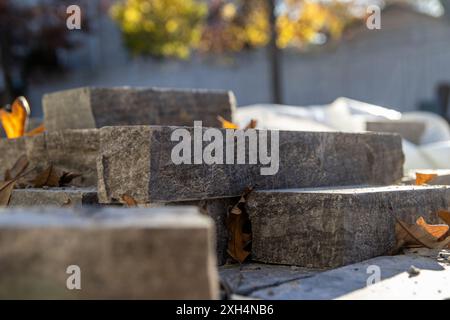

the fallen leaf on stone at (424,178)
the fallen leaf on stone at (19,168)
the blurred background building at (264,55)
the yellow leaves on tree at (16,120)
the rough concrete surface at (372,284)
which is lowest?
the rough concrete surface at (372,284)

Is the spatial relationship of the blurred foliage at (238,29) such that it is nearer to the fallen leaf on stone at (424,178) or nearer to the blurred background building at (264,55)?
the blurred background building at (264,55)

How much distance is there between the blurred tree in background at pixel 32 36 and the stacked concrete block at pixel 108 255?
22.5m

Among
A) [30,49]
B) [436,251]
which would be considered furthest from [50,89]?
[436,251]

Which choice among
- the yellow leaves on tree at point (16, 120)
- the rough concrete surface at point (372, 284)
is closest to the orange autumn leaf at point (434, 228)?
the rough concrete surface at point (372, 284)

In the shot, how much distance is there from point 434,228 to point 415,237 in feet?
0.29

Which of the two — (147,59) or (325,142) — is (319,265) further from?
(147,59)

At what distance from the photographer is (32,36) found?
78.4 feet

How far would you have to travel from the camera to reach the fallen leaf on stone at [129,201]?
231cm

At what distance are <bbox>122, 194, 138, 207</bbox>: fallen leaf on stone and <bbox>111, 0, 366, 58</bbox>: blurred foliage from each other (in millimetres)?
14072

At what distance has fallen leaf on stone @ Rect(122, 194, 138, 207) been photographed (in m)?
2.31

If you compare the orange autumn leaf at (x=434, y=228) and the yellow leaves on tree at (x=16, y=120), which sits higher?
the yellow leaves on tree at (x=16, y=120)

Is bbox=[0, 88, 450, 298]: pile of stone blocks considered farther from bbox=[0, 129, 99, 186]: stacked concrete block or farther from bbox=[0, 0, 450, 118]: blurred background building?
bbox=[0, 0, 450, 118]: blurred background building

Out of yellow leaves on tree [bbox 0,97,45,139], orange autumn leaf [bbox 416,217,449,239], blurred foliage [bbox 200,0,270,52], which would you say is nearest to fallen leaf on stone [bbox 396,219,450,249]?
orange autumn leaf [bbox 416,217,449,239]

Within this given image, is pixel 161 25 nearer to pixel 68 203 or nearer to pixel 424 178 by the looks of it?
pixel 424 178
